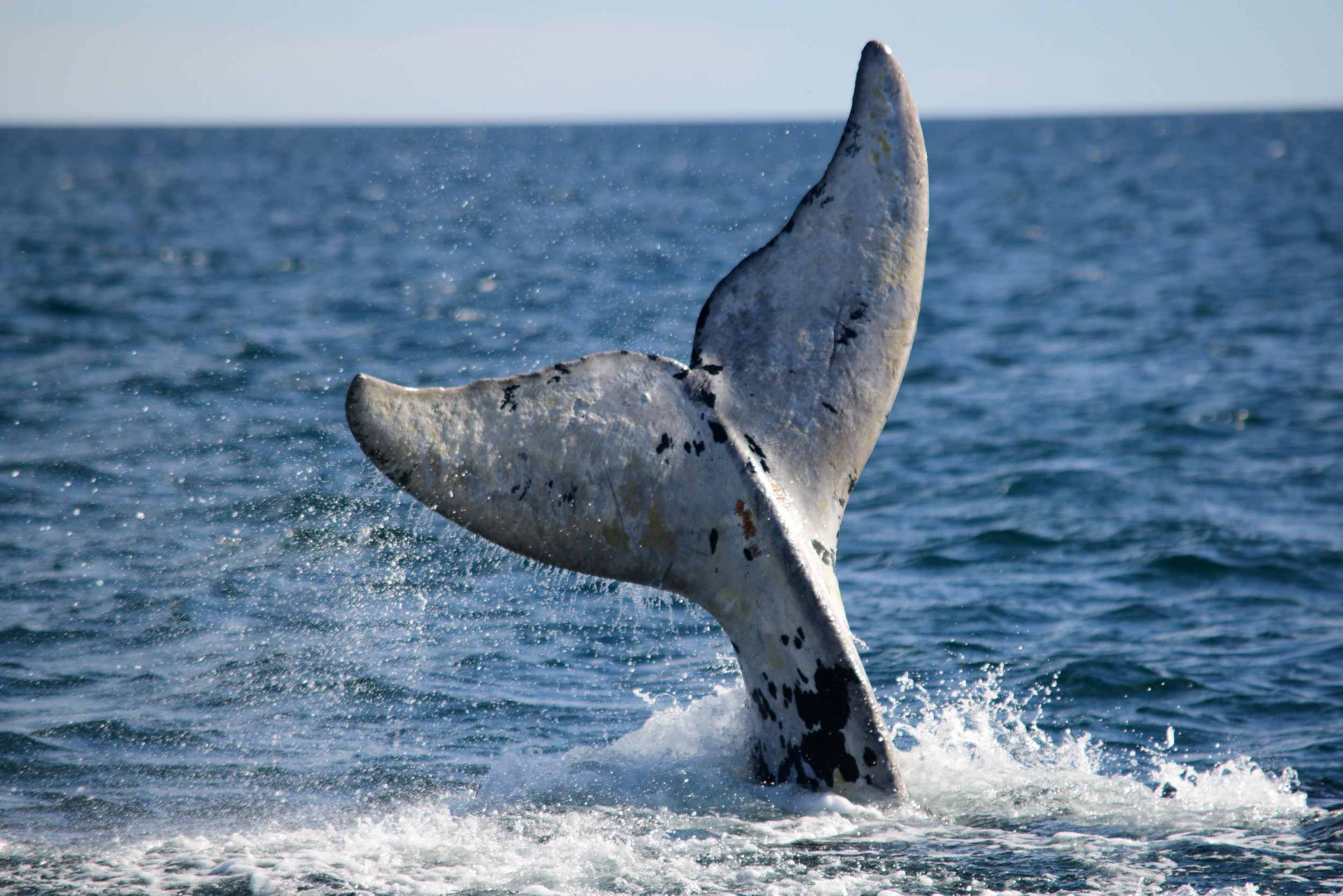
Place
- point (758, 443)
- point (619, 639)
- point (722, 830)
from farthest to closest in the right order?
point (619, 639)
point (722, 830)
point (758, 443)

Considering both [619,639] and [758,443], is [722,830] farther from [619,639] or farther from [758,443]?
[619,639]

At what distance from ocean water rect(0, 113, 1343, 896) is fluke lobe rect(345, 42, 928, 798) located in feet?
2.03

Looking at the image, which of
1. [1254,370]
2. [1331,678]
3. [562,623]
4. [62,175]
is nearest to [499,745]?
[562,623]

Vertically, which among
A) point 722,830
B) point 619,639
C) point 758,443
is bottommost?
point 722,830

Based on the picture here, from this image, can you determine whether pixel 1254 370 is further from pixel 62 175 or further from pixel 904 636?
pixel 62 175

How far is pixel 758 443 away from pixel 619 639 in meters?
3.52

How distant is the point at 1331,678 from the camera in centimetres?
816

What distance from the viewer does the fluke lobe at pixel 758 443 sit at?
15.0 ft

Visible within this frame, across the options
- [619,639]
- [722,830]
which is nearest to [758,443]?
[722,830]

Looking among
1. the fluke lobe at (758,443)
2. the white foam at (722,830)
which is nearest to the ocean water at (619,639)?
the white foam at (722,830)

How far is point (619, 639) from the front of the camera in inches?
332

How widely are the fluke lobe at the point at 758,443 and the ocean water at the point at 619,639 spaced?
24.4 inches

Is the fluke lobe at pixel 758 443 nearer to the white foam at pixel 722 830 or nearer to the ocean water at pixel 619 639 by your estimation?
the white foam at pixel 722 830

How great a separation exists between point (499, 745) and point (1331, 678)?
5.51 metres
